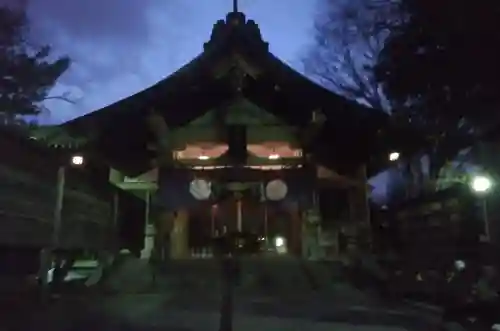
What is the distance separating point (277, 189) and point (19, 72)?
6.68 m

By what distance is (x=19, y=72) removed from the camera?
13758mm

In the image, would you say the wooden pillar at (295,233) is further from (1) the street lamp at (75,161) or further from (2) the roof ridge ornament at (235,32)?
(1) the street lamp at (75,161)

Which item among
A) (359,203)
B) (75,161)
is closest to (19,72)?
(75,161)

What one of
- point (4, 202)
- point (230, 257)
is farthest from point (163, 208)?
point (4, 202)

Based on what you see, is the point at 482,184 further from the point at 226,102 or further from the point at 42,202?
the point at 226,102

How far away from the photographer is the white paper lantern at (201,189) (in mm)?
12852

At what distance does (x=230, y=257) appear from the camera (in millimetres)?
7887

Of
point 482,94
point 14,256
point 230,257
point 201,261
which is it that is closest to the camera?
point 14,256

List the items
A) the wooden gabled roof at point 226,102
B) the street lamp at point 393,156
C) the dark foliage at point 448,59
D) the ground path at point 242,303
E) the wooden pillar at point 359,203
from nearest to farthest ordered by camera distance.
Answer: the dark foliage at point 448,59 → the ground path at point 242,303 → the street lamp at point 393,156 → the wooden gabled roof at point 226,102 → the wooden pillar at point 359,203

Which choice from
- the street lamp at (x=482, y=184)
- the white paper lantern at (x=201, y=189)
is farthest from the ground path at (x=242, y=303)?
the street lamp at (x=482, y=184)

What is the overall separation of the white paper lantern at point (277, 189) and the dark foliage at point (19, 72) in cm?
596

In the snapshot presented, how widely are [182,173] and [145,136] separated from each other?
69.1 inches

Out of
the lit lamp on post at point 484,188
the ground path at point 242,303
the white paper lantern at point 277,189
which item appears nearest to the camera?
the ground path at point 242,303

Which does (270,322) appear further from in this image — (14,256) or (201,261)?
(201,261)
